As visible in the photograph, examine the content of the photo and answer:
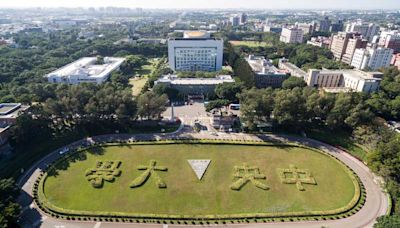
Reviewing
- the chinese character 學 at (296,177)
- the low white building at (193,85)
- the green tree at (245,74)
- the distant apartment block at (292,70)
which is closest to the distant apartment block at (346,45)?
the distant apartment block at (292,70)

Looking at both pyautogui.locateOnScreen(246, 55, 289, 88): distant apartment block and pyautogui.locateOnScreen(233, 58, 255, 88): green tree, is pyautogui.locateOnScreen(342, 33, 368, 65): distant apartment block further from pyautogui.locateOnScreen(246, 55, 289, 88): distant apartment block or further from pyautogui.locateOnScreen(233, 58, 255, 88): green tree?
pyautogui.locateOnScreen(233, 58, 255, 88): green tree

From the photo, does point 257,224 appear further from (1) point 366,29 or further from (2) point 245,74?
(1) point 366,29

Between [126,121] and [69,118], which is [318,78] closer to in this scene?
[126,121]

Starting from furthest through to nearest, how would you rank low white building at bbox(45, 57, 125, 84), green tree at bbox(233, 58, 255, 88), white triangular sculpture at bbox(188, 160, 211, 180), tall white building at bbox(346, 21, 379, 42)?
1. tall white building at bbox(346, 21, 379, 42)
2. low white building at bbox(45, 57, 125, 84)
3. green tree at bbox(233, 58, 255, 88)
4. white triangular sculpture at bbox(188, 160, 211, 180)

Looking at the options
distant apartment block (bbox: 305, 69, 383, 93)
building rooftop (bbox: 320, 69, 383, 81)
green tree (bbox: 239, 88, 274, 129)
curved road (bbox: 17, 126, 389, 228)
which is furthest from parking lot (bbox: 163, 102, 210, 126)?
building rooftop (bbox: 320, 69, 383, 81)

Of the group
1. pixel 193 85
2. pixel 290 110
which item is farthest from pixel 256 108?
pixel 193 85

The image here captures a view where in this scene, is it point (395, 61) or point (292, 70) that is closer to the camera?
point (292, 70)
